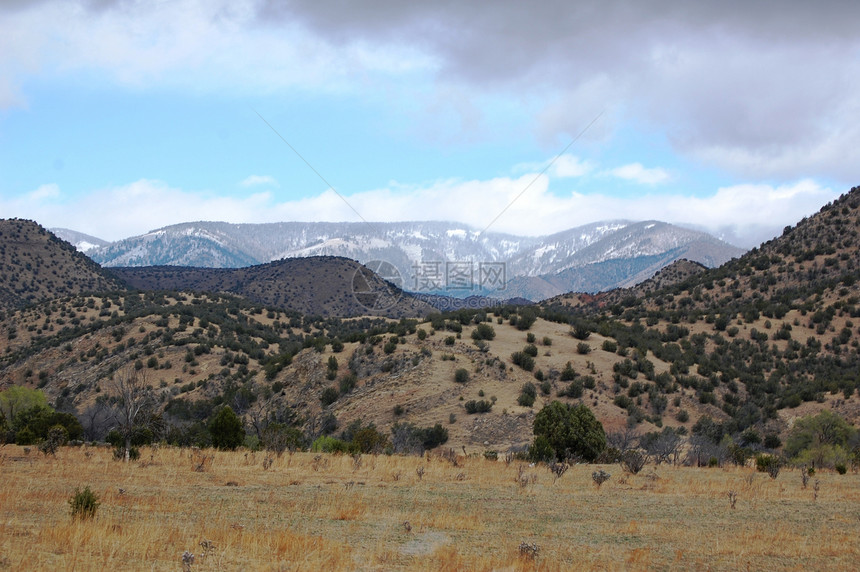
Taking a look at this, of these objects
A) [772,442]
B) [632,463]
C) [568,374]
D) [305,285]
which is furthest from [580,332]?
[305,285]

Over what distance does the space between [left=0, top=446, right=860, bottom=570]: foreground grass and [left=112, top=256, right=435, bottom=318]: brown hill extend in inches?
4030

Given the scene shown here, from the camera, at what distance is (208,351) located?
6738cm

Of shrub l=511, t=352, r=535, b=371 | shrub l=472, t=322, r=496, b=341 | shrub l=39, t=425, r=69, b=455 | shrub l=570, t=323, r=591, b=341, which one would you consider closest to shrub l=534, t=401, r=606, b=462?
shrub l=511, t=352, r=535, b=371

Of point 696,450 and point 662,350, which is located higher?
point 662,350

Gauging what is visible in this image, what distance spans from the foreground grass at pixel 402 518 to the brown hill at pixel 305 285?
336 feet

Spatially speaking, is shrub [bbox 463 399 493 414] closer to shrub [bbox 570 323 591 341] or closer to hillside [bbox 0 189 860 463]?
hillside [bbox 0 189 860 463]

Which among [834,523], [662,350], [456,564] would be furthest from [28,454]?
[662,350]

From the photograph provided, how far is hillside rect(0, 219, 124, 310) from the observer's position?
109 metres

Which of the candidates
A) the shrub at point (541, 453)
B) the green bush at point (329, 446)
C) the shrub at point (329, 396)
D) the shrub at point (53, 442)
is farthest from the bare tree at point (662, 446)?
the shrub at point (53, 442)

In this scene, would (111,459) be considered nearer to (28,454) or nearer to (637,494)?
(28,454)

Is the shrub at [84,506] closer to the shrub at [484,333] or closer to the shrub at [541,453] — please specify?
the shrub at [541,453]

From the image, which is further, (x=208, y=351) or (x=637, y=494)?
(x=208, y=351)

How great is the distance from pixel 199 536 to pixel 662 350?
52.1 metres

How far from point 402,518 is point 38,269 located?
121917 millimetres
